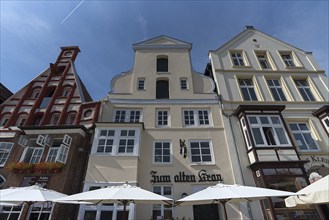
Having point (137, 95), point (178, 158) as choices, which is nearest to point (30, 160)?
point (137, 95)

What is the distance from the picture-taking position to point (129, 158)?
38.2 ft

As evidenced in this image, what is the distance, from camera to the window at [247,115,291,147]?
12.2 meters

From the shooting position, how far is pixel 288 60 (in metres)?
18.1

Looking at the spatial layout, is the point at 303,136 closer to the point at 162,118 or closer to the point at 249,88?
the point at 249,88

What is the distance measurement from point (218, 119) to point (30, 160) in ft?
43.5

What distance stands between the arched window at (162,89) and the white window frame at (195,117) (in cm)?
225

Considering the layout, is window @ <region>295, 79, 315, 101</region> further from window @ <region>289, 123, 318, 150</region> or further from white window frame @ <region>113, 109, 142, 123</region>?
white window frame @ <region>113, 109, 142, 123</region>

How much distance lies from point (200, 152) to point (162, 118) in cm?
379

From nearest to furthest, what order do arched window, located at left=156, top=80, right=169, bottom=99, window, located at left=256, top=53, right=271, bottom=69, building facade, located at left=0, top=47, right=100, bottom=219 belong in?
building facade, located at left=0, top=47, right=100, bottom=219 → arched window, located at left=156, top=80, right=169, bottom=99 → window, located at left=256, top=53, right=271, bottom=69

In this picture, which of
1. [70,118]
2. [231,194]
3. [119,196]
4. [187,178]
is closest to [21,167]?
[70,118]

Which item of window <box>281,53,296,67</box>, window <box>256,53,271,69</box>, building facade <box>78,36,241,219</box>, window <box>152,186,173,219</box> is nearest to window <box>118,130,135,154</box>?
building facade <box>78,36,241,219</box>

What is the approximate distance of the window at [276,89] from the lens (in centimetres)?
1539

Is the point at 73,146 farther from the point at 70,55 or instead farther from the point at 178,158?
the point at 70,55

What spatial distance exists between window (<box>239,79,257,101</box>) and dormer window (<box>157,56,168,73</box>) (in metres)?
6.88
